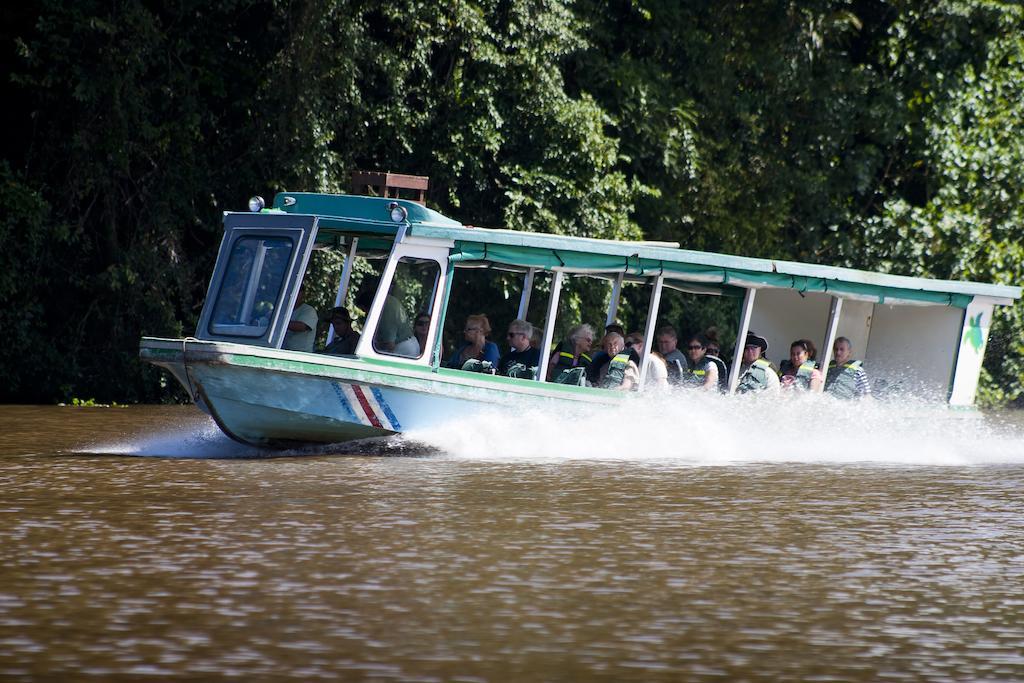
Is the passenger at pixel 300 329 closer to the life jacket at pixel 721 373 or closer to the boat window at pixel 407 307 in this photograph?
the boat window at pixel 407 307

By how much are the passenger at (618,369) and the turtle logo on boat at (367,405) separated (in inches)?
98.0

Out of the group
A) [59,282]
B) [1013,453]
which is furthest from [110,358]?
[1013,453]

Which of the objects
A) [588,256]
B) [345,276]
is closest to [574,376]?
[588,256]

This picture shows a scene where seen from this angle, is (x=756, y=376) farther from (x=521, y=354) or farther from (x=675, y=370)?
(x=521, y=354)

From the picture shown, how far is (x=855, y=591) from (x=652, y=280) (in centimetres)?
737

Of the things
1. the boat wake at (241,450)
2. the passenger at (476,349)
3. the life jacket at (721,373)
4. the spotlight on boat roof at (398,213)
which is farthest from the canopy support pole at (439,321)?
the life jacket at (721,373)

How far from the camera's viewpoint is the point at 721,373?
1605cm

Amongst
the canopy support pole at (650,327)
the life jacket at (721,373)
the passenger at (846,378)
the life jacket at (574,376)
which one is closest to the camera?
the canopy support pole at (650,327)

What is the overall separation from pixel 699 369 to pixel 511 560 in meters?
7.26

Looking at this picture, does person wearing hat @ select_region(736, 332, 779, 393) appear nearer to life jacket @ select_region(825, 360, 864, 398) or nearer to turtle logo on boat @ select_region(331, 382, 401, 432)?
life jacket @ select_region(825, 360, 864, 398)

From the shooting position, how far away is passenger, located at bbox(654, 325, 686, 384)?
15375mm

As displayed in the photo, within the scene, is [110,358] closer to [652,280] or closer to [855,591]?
[652,280]

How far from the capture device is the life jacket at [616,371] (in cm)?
1474

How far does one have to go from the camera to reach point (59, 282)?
70.1 ft
